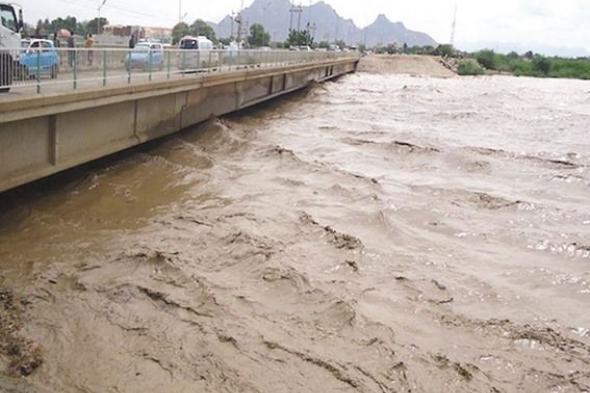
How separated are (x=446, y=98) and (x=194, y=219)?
38.2 metres

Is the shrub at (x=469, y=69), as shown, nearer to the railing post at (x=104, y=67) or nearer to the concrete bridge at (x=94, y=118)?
the concrete bridge at (x=94, y=118)

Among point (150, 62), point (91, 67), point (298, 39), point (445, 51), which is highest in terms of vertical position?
point (445, 51)

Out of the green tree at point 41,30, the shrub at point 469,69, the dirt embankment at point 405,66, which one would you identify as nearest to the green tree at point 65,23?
the green tree at point 41,30

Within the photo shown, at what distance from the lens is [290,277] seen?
928 cm

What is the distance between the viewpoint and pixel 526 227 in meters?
12.8

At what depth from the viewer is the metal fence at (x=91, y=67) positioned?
444 inches

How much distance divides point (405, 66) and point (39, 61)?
8587 cm

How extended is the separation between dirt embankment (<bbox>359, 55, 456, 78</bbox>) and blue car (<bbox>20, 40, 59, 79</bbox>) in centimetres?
7633

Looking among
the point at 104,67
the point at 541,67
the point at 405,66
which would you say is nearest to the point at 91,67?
the point at 104,67

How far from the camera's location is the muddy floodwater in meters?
6.80

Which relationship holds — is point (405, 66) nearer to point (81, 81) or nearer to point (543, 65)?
point (543, 65)

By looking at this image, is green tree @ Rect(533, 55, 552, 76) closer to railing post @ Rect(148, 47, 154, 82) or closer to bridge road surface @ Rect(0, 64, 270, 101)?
railing post @ Rect(148, 47, 154, 82)

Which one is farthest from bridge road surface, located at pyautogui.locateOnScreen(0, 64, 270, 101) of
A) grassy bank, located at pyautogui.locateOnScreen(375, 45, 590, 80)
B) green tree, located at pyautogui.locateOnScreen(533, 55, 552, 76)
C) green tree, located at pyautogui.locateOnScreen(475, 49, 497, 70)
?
green tree, located at pyautogui.locateOnScreen(475, 49, 497, 70)

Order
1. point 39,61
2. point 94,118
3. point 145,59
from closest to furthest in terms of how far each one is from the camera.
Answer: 1. point 39,61
2. point 94,118
3. point 145,59
